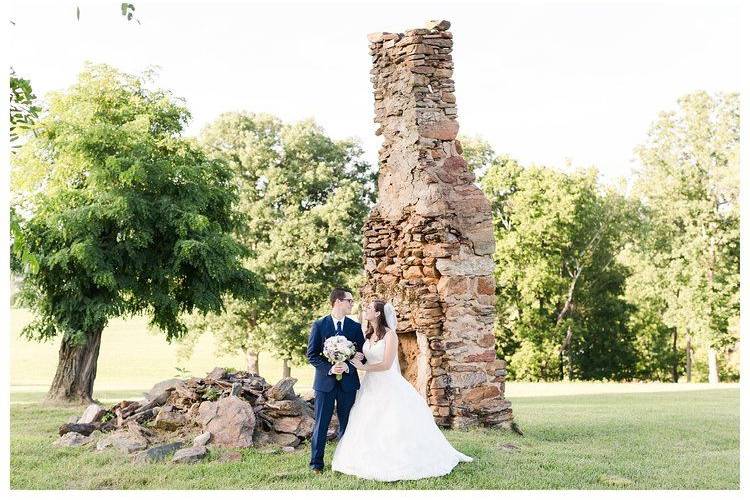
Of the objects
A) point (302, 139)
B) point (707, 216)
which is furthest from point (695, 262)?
point (302, 139)

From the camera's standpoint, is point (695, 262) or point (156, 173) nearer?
point (156, 173)

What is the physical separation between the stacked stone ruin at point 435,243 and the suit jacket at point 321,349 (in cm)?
361

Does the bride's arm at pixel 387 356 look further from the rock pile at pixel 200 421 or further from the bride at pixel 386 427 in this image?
the rock pile at pixel 200 421

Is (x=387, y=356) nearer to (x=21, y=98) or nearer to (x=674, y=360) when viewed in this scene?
(x=21, y=98)

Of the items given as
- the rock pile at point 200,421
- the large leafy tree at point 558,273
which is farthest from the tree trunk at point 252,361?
the rock pile at point 200,421

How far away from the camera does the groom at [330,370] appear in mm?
8758

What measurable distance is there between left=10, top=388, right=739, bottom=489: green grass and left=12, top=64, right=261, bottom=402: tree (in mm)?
3842

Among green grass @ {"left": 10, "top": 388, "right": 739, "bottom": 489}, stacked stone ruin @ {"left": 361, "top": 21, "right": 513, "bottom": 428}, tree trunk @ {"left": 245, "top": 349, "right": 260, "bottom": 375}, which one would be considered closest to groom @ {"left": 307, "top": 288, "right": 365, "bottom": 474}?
green grass @ {"left": 10, "top": 388, "right": 739, "bottom": 489}

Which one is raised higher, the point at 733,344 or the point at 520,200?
the point at 520,200

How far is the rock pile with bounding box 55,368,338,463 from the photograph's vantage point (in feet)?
34.1

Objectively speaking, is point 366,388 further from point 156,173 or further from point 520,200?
point 520,200

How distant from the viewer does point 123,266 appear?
18828mm

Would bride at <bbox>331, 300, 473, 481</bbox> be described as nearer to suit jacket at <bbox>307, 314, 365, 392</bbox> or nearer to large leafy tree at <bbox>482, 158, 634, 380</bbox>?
suit jacket at <bbox>307, 314, 365, 392</bbox>

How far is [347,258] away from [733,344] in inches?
690
